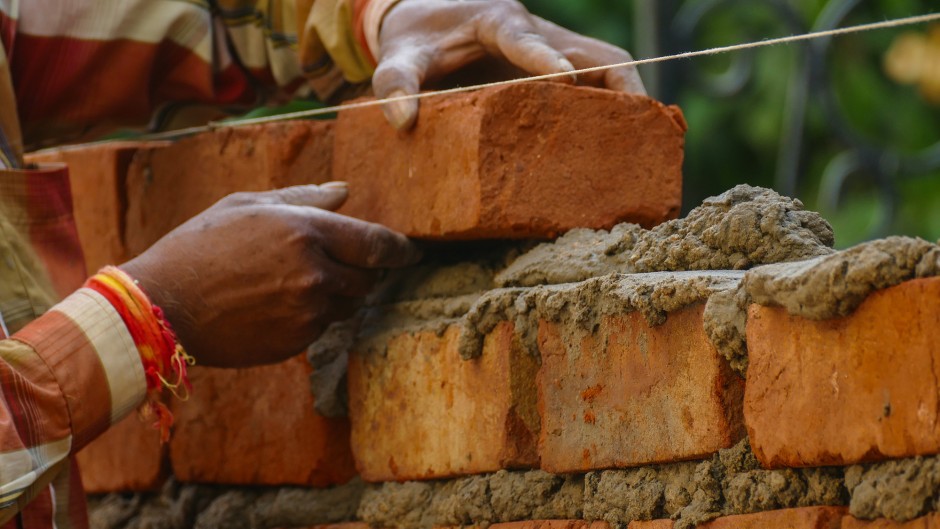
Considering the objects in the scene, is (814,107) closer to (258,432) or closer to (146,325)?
(258,432)

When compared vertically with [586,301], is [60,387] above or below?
below

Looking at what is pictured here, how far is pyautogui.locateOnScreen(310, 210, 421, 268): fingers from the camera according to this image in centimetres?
207

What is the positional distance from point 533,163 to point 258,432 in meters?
0.80

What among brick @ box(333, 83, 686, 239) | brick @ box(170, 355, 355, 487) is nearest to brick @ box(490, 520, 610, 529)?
brick @ box(333, 83, 686, 239)

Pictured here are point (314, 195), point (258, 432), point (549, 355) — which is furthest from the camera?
point (258, 432)

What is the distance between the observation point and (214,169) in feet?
8.20

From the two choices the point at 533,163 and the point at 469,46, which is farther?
the point at 469,46

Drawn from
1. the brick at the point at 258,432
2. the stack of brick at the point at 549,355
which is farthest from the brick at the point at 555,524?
the brick at the point at 258,432

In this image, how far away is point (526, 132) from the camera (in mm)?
1975

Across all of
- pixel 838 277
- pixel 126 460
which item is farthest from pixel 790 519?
pixel 126 460

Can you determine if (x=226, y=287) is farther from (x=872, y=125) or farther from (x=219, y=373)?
(x=872, y=125)

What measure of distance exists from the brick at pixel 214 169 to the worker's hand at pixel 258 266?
0.91 feet

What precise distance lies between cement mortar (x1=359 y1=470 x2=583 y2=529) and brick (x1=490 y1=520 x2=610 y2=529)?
1 centimetres

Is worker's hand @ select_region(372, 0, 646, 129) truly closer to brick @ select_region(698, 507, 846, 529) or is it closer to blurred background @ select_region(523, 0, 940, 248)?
brick @ select_region(698, 507, 846, 529)
